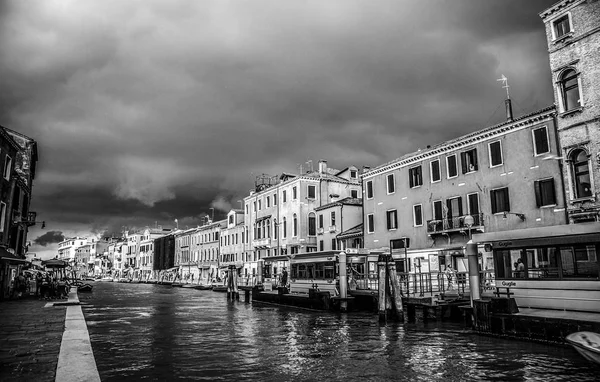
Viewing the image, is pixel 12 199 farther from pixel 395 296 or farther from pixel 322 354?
pixel 322 354

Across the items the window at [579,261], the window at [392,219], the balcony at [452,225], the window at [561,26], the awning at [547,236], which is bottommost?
the window at [579,261]

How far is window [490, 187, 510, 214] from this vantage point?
2778 cm

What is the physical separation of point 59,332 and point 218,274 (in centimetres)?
5780

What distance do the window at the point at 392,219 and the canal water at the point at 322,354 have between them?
1706 centimetres

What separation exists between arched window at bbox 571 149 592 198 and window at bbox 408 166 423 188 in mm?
11537

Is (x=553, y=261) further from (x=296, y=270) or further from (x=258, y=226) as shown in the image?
(x=258, y=226)

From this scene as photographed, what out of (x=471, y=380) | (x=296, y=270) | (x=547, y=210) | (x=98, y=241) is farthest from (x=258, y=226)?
(x=98, y=241)

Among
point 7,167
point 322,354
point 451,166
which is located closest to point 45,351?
point 322,354

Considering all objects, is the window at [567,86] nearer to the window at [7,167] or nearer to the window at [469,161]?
the window at [469,161]

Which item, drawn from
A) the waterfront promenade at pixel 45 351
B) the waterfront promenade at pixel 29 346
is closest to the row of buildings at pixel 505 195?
the waterfront promenade at pixel 45 351

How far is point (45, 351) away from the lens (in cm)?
1050

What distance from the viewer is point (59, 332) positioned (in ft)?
45.6

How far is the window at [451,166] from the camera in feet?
103

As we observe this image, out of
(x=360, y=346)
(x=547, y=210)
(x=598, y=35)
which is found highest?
(x=598, y=35)
